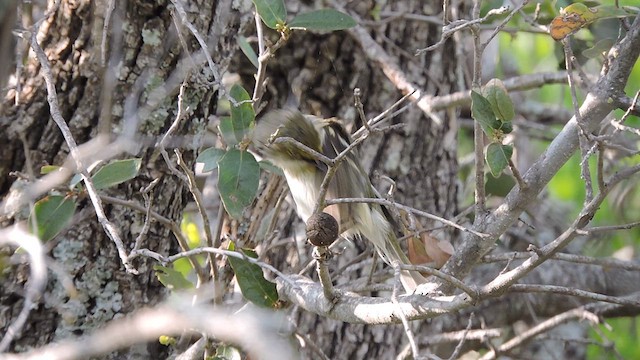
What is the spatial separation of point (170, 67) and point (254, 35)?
2.87 feet

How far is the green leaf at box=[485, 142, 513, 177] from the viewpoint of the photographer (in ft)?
4.90

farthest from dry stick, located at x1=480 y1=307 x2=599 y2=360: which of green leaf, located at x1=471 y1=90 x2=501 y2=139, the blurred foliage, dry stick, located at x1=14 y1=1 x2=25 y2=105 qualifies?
dry stick, located at x1=14 y1=1 x2=25 y2=105

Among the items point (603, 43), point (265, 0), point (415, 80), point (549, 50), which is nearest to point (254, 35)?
point (415, 80)

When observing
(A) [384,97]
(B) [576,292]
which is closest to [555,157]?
(B) [576,292]

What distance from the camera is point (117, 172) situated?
160 centimetres

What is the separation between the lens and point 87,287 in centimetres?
183

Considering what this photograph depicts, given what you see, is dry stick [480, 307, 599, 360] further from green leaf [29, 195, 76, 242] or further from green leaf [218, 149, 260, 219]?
green leaf [29, 195, 76, 242]

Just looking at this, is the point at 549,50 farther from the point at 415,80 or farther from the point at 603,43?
the point at 603,43

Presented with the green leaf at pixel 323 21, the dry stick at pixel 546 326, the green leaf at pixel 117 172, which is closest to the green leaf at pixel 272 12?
the green leaf at pixel 323 21

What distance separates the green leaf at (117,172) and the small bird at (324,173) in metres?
0.44

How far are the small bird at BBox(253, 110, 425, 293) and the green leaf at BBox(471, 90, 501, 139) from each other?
60 centimetres

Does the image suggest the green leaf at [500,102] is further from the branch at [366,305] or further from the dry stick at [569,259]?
the branch at [366,305]

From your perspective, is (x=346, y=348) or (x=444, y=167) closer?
(x=346, y=348)

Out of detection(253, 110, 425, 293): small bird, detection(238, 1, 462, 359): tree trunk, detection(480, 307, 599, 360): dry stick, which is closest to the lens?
detection(253, 110, 425, 293): small bird
